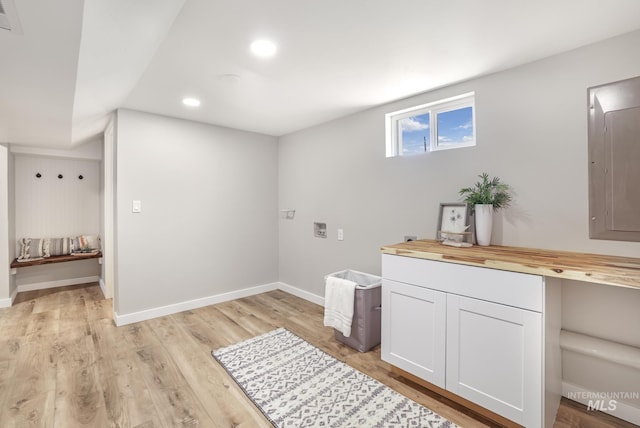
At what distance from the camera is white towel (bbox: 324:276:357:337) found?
2.52 m

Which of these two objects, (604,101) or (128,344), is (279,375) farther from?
(604,101)

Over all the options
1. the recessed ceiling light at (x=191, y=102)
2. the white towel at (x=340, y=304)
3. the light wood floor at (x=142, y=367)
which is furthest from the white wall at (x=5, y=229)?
the white towel at (x=340, y=304)

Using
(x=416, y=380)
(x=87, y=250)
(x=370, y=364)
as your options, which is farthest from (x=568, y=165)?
(x=87, y=250)

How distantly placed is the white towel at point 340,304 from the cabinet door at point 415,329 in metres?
0.40

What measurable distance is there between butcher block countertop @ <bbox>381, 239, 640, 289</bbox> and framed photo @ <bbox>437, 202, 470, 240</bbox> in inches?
8.4

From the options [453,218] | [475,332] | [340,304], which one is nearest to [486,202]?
[453,218]

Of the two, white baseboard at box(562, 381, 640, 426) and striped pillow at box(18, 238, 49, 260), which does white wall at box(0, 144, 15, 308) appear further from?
white baseboard at box(562, 381, 640, 426)

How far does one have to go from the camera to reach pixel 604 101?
175 centimetres

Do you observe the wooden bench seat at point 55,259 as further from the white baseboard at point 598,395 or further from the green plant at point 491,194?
the white baseboard at point 598,395

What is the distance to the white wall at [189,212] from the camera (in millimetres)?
3055

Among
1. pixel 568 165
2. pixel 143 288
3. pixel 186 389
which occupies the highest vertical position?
pixel 568 165

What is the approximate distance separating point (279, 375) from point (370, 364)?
70 centimetres

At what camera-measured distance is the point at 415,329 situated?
199cm

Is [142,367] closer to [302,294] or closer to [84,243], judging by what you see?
[302,294]
